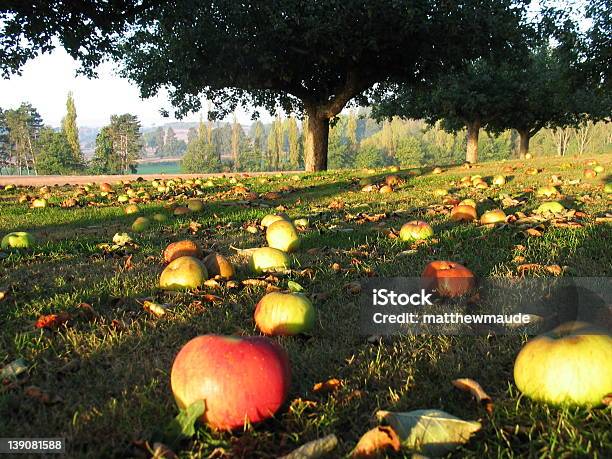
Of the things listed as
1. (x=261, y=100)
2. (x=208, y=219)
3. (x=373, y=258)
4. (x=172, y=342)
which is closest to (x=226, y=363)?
(x=172, y=342)

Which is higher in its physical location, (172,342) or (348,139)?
(348,139)

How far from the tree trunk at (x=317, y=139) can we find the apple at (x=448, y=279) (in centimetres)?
1593

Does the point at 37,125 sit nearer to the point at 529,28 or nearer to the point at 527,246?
the point at 529,28

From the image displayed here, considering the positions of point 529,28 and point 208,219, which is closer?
point 208,219

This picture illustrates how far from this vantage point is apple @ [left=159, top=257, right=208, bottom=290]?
3.40m

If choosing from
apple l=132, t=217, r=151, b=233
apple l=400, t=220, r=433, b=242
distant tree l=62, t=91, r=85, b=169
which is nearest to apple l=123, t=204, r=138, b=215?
apple l=132, t=217, r=151, b=233

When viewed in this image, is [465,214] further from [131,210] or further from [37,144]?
[37,144]

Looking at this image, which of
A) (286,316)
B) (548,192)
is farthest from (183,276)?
(548,192)

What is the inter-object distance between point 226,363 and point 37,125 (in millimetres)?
115208

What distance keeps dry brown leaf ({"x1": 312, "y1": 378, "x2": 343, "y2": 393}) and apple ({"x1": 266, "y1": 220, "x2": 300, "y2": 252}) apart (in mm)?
2608

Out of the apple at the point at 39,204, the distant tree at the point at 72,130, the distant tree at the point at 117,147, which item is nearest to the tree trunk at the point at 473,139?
the apple at the point at 39,204

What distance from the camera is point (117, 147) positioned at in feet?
305

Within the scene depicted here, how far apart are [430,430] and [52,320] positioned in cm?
224

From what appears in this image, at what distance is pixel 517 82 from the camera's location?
26734 millimetres
